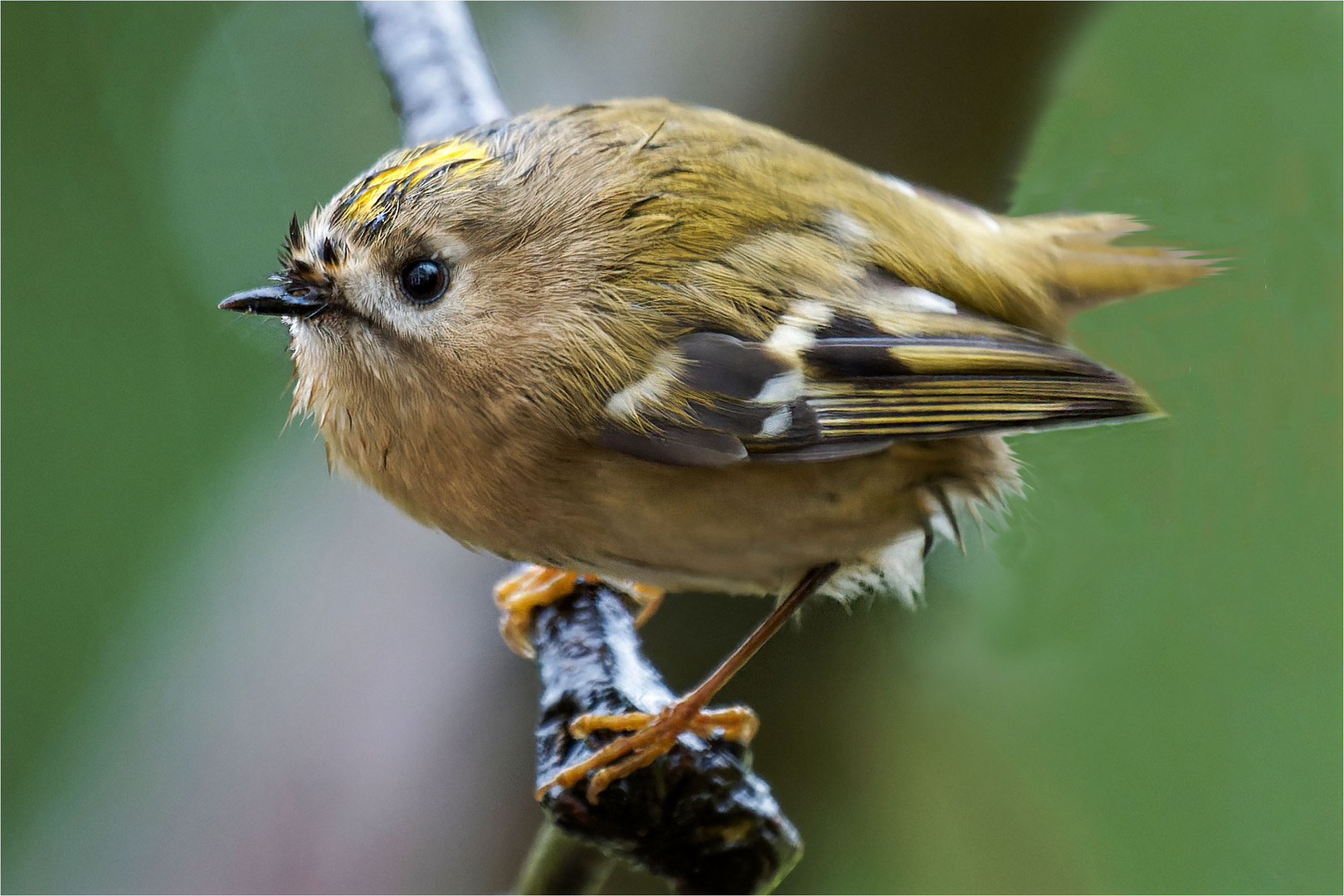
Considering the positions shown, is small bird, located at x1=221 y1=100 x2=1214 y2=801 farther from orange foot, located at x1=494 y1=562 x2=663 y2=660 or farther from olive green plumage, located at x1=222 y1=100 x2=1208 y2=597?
orange foot, located at x1=494 y1=562 x2=663 y2=660

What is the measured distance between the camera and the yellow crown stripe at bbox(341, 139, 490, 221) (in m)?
1.15

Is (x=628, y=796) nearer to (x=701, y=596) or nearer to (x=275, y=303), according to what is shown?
(x=275, y=303)

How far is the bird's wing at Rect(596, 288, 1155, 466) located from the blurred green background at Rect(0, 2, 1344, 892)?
202 mm

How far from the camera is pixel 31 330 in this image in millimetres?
2234

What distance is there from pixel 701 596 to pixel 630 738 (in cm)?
65

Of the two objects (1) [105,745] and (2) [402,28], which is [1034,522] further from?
(1) [105,745]

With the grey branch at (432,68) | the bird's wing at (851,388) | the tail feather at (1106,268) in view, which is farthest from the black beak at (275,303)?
the tail feather at (1106,268)

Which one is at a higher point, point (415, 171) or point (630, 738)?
point (415, 171)

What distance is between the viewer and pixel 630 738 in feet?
4.26

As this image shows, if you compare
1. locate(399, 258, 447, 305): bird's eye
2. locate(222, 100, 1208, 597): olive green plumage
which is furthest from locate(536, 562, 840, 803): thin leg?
locate(399, 258, 447, 305): bird's eye

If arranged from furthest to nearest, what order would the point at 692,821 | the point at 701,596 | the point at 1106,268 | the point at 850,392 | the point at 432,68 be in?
the point at 701,596, the point at 432,68, the point at 1106,268, the point at 850,392, the point at 692,821

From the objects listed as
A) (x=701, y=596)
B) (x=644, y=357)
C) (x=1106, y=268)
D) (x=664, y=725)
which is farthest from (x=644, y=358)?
(x=701, y=596)

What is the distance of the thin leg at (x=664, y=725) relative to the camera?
1.21 m

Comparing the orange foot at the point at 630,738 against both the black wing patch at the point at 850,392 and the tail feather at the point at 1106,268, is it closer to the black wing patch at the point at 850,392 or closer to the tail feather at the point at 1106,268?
the black wing patch at the point at 850,392
